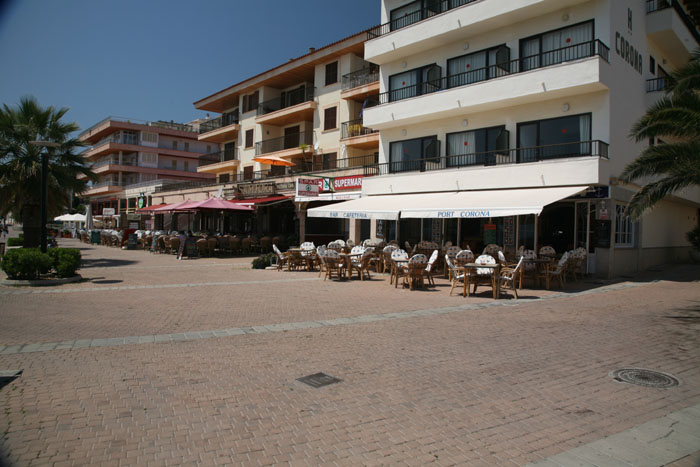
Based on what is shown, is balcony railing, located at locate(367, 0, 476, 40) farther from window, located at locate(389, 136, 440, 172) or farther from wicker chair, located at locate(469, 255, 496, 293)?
wicker chair, located at locate(469, 255, 496, 293)

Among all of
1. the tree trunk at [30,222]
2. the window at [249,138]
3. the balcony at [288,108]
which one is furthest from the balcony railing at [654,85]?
the window at [249,138]

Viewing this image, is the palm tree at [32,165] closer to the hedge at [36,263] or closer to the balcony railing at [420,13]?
the hedge at [36,263]

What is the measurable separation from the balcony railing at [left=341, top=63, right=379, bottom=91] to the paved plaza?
1973cm

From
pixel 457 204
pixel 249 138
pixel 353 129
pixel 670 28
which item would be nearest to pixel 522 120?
pixel 457 204

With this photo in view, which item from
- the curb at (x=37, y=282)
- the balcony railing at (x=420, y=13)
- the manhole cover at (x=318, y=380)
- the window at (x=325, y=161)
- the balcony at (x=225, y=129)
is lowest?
the manhole cover at (x=318, y=380)

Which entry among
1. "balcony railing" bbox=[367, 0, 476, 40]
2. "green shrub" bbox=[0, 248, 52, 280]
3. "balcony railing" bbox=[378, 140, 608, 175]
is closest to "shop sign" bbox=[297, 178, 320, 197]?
"balcony railing" bbox=[378, 140, 608, 175]

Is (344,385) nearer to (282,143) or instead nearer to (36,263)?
(36,263)

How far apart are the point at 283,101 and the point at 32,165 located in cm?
2042

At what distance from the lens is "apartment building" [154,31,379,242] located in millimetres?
25438

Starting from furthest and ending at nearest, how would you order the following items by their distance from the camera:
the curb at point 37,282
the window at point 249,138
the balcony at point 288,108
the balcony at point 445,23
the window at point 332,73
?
the window at point 249,138, the balcony at point 288,108, the window at point 332,73, the balcony at point 445,23, the curb at point 37,282

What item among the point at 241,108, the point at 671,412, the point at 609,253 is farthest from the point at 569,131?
the point at 241,108

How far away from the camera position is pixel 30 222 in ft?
56.0

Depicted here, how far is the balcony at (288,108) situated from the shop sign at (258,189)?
246 inches

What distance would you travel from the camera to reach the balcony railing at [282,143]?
31.5 m
